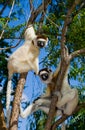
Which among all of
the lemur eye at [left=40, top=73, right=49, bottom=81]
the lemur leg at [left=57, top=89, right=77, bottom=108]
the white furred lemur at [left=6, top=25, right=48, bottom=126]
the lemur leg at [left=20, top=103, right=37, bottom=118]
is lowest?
the lemur leg at [left=20, top=103, right=37, bottom=118]

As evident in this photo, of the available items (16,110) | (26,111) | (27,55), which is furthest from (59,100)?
(27,55)

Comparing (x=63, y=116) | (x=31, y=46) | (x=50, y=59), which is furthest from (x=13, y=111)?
(x=50, y=59)

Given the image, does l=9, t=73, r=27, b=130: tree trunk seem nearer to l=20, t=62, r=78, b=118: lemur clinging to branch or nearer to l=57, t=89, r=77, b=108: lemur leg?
l=20, t=62, r=78, b=118: lemur clinging to branch

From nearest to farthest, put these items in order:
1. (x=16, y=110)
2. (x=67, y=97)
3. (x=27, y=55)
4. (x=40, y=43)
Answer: (x=16, y=110) → (x=67, y=97) → (x=40, y=43) → (x=27, y=55)

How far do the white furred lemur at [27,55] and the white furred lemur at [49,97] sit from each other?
0.65ft

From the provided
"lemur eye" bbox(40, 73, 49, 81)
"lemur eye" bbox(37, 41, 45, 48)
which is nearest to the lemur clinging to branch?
"lemur eye" bbox(40, 73, 49, 81)

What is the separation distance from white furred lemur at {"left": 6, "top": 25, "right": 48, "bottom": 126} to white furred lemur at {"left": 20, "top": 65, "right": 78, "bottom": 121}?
199mm

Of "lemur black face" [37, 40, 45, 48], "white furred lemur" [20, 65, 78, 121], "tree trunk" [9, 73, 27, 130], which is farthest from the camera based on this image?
"lemur black face" [37, 40, 45, 48]

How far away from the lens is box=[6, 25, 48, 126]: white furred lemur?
5.65 meters

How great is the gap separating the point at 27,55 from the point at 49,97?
0.70m

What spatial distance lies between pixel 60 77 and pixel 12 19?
9.39ft

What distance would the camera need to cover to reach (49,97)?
18.7 ft

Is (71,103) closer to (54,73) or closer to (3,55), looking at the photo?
(54,73)

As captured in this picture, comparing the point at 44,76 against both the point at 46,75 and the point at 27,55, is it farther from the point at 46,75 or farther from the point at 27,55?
the point at 27,55
